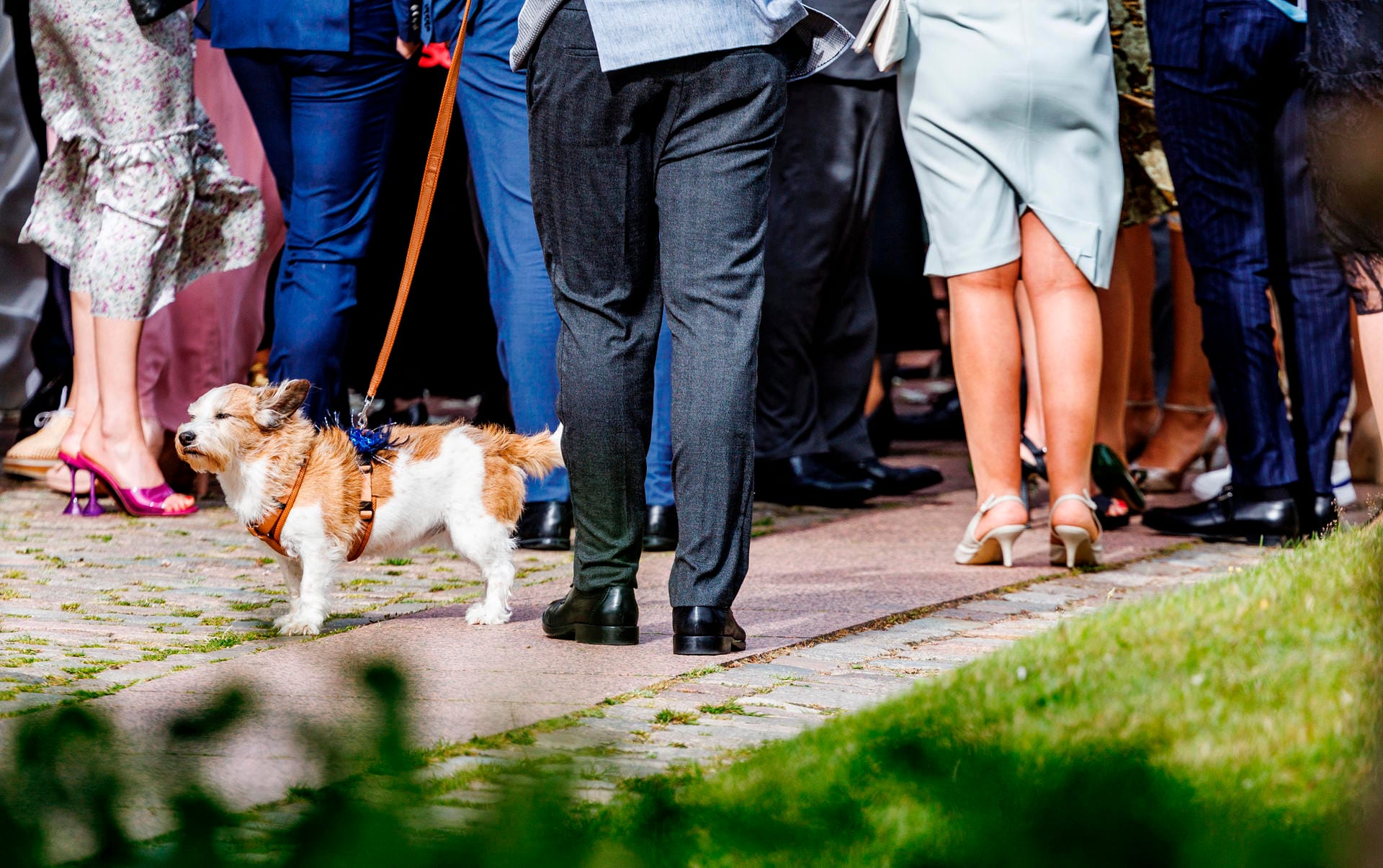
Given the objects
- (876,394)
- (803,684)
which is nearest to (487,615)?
(803,684)

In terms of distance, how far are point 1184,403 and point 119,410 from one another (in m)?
4.03

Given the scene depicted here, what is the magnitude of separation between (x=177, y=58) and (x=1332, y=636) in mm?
4113

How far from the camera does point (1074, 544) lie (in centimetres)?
Answer: 461

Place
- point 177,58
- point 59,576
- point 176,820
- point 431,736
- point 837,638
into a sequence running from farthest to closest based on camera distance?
point 177,58 → point 59,576 → point 837,638 → point 431,736 → point 176,820

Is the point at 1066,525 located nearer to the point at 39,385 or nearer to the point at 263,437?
the point at 263,437

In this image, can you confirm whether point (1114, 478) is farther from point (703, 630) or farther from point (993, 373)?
point (703, 630)

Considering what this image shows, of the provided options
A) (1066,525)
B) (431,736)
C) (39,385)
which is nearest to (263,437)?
(1066,525)

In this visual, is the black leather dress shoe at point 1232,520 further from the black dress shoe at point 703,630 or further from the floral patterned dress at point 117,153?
the floral patterned dress at point 117,153

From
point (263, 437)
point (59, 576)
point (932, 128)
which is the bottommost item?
point (59, 576)

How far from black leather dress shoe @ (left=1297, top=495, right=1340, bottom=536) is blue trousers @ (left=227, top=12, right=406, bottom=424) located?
10.1 ft

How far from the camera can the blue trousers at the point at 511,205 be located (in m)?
4.77

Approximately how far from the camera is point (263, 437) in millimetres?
3727

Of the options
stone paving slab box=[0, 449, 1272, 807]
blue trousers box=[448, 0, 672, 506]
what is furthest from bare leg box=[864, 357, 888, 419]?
blue trousers box=[448, 0, 672, 506]

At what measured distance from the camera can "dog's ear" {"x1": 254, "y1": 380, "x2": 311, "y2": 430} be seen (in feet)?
12.2
